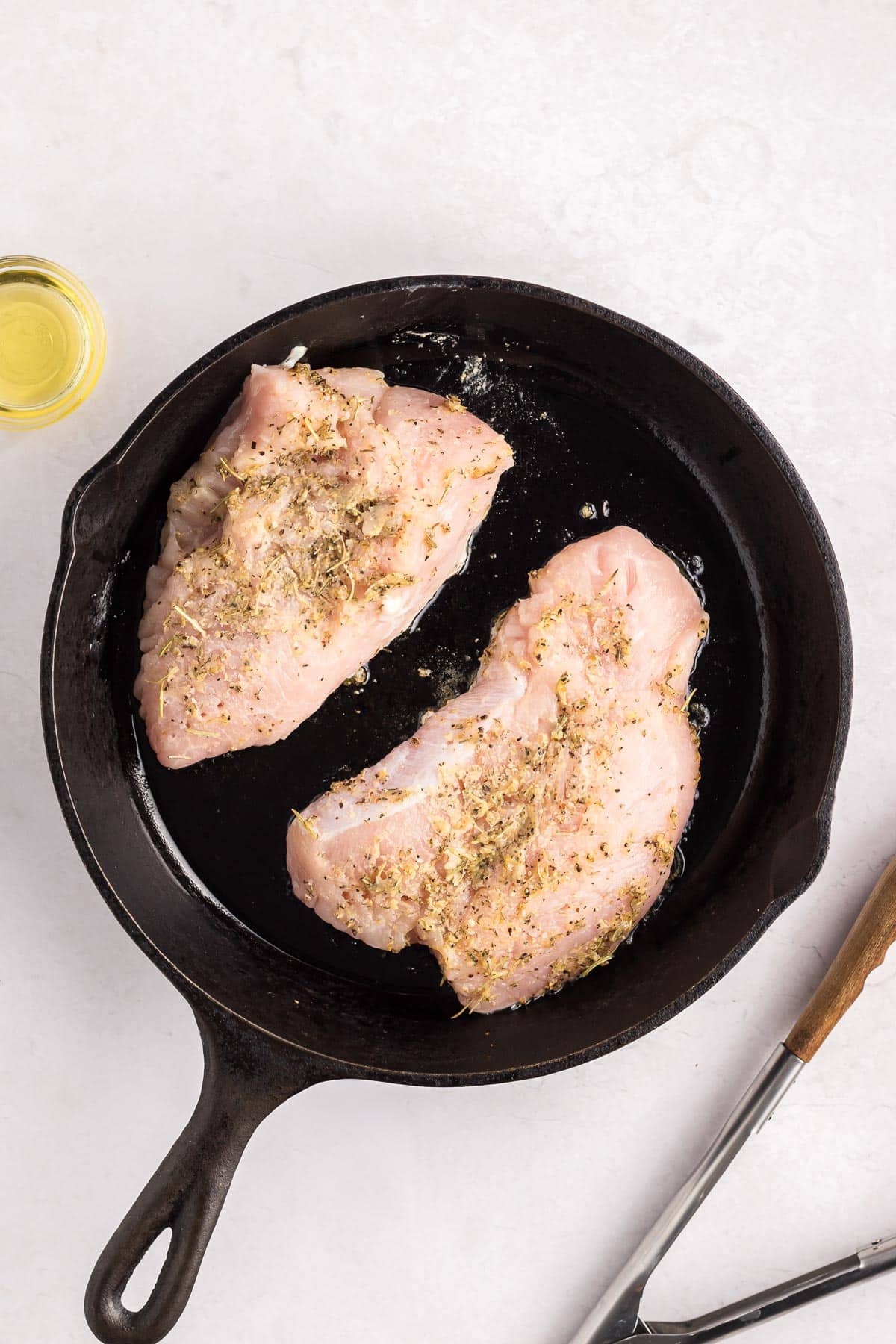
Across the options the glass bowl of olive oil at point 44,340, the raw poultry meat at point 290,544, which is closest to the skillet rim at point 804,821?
the raw poultry meat at point 290,544

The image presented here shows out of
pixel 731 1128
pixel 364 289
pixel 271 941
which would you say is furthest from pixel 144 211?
pixel 731 1128

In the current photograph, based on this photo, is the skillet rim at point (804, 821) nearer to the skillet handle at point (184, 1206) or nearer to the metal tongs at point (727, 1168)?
the skillet handle at point (184, 1206)

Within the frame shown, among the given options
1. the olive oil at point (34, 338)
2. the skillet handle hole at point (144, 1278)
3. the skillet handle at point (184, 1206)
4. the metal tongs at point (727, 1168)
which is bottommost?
the skillet handle hole at point (144, 1278)

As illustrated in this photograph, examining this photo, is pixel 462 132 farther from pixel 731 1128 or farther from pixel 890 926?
pixel 731 1128

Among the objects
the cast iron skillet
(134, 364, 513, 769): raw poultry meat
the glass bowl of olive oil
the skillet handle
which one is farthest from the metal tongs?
the glass bowl of olive oil

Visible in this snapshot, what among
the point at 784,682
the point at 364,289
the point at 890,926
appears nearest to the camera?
the point at 364,289

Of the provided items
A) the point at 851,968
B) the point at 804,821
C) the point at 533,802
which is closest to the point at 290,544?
the point at 533,802
